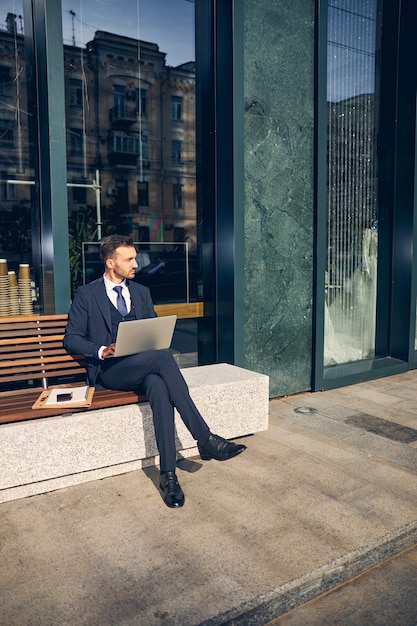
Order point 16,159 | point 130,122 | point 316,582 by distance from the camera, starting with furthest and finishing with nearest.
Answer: point 130,122
point 16,159
point 316,582

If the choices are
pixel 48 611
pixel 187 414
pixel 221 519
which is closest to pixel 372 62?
pixel 187 414

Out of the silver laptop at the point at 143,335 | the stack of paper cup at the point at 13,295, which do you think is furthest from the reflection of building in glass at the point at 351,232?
the stack of paper cup at the point at 13,295

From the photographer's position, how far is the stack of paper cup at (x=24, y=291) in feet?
15.5

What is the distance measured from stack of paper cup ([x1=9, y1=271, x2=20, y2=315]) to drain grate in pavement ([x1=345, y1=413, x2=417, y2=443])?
3199 mm

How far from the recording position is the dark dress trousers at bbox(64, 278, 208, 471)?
3.55 meters

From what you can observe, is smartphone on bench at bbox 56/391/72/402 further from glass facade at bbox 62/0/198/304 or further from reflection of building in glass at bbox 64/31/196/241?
reflection of building in glass at bbox 64/31/196/241

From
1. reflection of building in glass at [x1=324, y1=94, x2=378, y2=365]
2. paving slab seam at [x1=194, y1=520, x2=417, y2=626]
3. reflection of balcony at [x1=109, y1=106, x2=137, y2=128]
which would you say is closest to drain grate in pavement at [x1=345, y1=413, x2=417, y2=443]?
reflection of building in glass at [x1=324, y1=94, x2=378, y2=365]

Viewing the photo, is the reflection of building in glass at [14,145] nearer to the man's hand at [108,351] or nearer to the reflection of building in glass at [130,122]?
the reflection of building in glass at [130,122]

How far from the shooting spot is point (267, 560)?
2.73m

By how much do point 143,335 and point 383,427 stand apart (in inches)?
102

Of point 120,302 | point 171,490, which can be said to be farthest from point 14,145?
point 171,490

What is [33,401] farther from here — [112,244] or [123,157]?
[123,157]

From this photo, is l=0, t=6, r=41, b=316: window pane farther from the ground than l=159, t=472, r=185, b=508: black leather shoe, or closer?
farther from the ground

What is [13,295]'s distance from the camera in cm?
466
